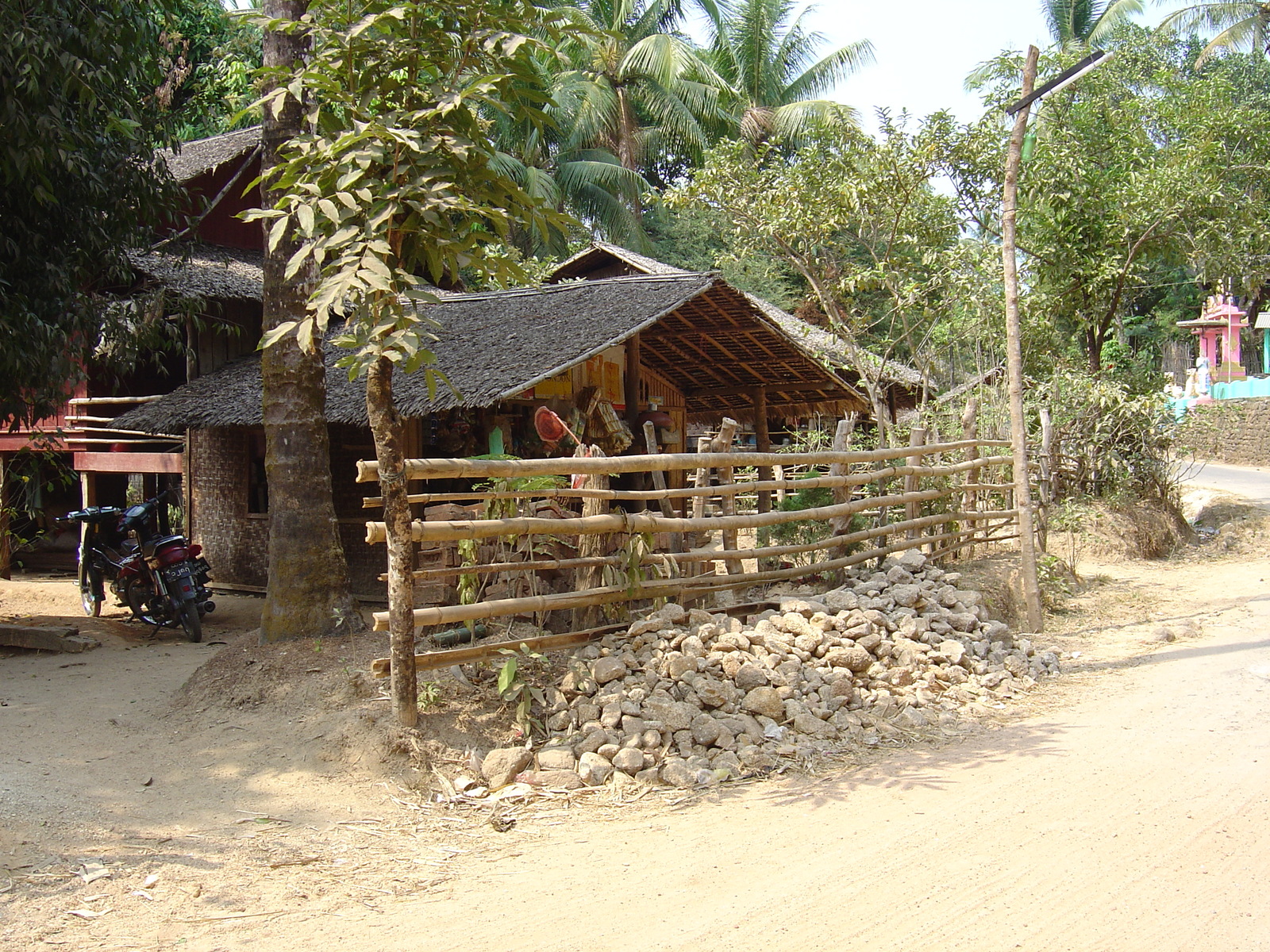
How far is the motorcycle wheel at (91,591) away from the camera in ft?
30.6

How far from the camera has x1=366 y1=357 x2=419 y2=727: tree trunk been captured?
446 centimetres

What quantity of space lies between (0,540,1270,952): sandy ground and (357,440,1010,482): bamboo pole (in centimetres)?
128

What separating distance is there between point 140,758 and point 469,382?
403 cm

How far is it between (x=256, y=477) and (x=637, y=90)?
53.9 feet

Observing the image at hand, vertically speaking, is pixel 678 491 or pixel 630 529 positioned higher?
pixel 678 491

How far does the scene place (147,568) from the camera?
841 centimetres

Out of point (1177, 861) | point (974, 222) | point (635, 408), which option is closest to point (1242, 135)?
point (974, 222)

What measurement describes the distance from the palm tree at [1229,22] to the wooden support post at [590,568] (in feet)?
79.5

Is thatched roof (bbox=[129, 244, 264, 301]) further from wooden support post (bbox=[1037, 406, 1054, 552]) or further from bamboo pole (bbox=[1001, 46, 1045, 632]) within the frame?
wooden support post (bbox=[1037, 406, 1054, 552])

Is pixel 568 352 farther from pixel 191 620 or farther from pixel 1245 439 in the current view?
pixel 1245 439

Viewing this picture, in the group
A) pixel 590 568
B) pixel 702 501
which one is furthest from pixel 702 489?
pixel 590 568

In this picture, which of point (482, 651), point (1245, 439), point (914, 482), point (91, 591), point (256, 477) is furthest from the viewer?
point (1245, 439)

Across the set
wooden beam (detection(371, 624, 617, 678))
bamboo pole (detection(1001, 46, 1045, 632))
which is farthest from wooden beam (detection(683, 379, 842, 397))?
wooden beam (detection(371, 624, 617, 678))

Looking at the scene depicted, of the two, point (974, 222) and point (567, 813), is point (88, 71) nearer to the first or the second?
point (567, 813)
